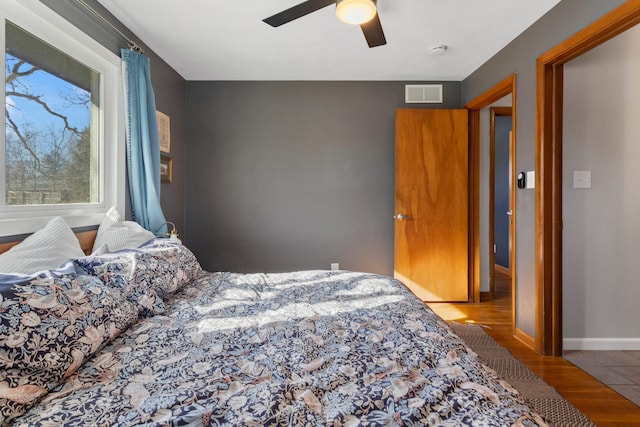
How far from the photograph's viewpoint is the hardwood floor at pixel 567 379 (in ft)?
5.73

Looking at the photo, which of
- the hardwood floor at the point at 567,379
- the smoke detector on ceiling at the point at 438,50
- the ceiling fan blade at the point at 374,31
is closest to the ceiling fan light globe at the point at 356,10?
the ceiling fan blade at the point at 374,31

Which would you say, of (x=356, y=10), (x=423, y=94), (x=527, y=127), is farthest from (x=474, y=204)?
(x=356, y=10)

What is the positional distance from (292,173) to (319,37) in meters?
1.43

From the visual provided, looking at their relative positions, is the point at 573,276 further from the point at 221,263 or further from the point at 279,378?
the point at 221,263

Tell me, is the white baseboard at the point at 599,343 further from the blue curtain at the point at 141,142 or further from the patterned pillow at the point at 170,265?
the blue curtain at the point at 141,142

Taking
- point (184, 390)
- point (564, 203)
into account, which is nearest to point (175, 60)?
point (184, 390)

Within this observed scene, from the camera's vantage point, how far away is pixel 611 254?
2.45m

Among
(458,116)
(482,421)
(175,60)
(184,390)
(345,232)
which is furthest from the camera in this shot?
(345,232)

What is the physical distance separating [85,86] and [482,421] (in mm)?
2849

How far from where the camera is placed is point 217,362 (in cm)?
105

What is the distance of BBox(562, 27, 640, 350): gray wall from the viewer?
7.92 feet

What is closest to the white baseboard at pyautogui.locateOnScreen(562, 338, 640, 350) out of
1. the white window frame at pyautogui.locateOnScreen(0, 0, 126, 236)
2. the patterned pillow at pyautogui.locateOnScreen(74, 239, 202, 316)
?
the patterned pillow at pyautogui.locateOnScreen(74, 239, 202, 316)

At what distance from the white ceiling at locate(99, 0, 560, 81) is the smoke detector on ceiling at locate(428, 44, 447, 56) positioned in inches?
2.1

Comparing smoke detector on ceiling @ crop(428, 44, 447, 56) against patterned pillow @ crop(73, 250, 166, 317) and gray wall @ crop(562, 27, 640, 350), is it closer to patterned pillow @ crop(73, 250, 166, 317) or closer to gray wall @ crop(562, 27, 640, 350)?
gray wall @ crop(562, 27, 640, 350)
